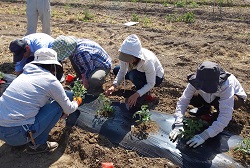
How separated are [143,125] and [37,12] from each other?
167 inches

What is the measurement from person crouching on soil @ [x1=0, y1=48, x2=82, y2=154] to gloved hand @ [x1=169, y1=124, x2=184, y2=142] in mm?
1302

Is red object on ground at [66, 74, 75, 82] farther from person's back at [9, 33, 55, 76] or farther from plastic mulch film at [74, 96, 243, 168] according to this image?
plastic mulch film at [74, 96, 243, 168]

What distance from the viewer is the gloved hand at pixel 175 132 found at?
11.8ft

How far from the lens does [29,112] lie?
3279mm

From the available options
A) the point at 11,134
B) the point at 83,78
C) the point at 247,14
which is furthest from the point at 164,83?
the point at 247,14

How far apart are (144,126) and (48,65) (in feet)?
4.81

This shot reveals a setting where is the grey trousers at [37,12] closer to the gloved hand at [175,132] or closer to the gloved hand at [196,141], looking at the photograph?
the gloved hand at [175,132]

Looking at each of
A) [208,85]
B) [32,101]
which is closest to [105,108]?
[32,101]

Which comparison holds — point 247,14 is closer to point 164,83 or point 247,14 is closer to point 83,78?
point 164,83

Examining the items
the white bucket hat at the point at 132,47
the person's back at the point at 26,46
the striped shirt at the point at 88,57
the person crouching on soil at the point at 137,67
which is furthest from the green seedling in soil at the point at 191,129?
the person's back at the point at 26,46

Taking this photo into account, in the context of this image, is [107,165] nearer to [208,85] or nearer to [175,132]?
[175,132]

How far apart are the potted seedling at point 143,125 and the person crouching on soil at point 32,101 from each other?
950mm

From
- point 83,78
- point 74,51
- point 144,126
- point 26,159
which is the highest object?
point 74,51

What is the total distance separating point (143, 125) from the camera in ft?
12.9
